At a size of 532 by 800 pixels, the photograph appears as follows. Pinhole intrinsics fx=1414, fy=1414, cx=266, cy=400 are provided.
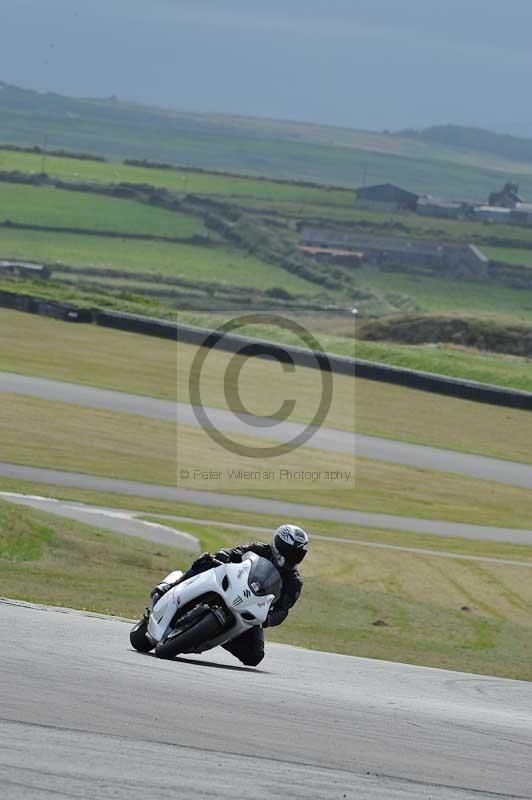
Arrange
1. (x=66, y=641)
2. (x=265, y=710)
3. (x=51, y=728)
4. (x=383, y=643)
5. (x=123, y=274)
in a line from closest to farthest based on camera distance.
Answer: (x=51, y=728), (x=265, y=710), (x=66, y=641), (x=383, y=643), (x=123, y=274)

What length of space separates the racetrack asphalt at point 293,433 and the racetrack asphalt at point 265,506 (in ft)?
22.0

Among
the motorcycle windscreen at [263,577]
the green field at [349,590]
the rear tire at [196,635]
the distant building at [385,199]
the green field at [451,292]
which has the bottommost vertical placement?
the green field at [451,292]

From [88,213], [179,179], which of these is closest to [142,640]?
[88,213]

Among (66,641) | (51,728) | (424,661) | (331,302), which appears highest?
(51,728)

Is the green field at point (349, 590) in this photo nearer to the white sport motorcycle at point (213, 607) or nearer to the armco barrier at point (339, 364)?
the white sport motorcycle at point (213, 607)

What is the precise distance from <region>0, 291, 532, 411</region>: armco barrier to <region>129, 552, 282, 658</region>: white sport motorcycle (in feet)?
122

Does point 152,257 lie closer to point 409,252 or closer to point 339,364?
point 409,252

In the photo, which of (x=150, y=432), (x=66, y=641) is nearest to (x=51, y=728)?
(x=66, y=641)

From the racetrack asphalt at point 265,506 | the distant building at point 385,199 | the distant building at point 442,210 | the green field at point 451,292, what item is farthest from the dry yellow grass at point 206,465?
the distant building at point 385,199

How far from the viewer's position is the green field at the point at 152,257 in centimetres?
11325

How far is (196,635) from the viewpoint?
1102 centimetres

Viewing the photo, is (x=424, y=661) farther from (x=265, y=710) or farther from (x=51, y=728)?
(x=51, y=728)

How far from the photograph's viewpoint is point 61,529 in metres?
22.6

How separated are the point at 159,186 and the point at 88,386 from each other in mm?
122861
